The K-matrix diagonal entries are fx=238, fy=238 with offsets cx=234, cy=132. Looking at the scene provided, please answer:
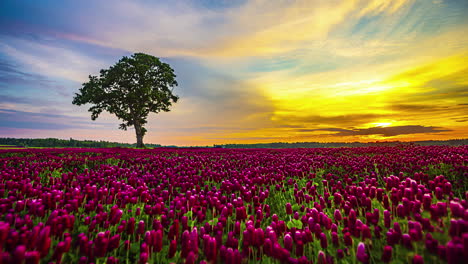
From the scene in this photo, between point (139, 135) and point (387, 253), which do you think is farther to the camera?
point (139, 135)

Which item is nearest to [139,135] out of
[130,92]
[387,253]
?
[130,92]

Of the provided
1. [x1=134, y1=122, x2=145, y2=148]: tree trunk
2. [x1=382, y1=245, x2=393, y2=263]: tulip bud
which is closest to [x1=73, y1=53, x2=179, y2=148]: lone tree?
[x1=134, y1=122, x2=145, y2=148]: tree trunk

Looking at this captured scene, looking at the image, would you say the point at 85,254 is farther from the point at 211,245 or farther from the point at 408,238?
the point at 408,238

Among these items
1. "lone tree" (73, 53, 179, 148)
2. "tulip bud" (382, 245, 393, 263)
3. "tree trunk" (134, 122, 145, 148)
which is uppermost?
"lone tree" (73, 53, 179, 148)

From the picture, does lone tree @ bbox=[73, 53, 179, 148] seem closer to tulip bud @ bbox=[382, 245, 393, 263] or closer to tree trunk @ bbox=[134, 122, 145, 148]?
tree trunk @ bbox=[134, 122, 145, 148]

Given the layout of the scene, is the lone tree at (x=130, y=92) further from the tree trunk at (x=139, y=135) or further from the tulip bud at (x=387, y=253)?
the tulip bud at (x=387, y=253)

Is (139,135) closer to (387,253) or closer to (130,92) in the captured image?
(130,92)

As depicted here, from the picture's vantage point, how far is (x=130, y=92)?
127 feet

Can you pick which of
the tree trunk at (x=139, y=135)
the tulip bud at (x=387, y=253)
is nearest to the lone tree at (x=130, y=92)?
the tree trunk at (x=139, y=135)

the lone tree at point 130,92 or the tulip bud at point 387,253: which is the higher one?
the lone tree at point 130,92

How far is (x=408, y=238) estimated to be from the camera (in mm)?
2691

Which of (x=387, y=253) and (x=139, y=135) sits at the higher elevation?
(x=139, y=135)

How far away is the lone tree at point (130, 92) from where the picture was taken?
3862 cm

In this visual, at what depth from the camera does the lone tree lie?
38.6 metres
